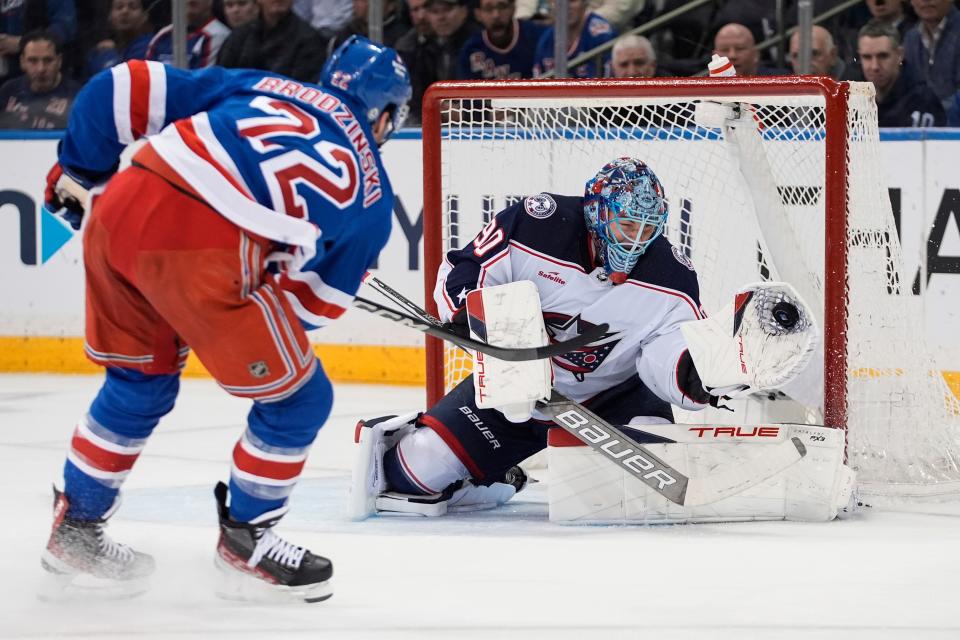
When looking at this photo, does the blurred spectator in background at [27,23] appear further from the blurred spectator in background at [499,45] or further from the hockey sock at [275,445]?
the hockey sock at [275,445]

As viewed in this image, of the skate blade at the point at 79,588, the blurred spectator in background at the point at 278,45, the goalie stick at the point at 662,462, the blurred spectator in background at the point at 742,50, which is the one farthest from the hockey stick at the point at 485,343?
the blurred spectator in background at the point at 278,45

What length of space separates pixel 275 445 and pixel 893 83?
3351 mm

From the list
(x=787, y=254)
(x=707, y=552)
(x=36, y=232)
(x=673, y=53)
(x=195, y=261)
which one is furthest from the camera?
(x=36, y=232)

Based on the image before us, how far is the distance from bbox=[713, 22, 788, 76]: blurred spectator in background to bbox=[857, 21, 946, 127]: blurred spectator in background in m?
0.29

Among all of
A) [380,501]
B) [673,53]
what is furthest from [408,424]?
[673,53]

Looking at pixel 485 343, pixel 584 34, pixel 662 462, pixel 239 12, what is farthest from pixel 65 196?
pixel 239 12

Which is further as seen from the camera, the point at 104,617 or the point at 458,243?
the point at 458,243

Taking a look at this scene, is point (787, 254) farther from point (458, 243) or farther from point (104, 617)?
point (104, 617)

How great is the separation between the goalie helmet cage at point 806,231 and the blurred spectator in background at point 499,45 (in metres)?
1.49

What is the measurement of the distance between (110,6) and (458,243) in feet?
7.80

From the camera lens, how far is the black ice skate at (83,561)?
2.26 meters

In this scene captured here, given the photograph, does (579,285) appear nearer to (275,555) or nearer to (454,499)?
(454,499)

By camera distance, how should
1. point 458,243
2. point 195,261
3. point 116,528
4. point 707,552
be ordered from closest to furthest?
point 195,261 < point 707,552 < point 116,528 < point 458,243

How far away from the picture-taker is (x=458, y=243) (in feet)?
14.0
